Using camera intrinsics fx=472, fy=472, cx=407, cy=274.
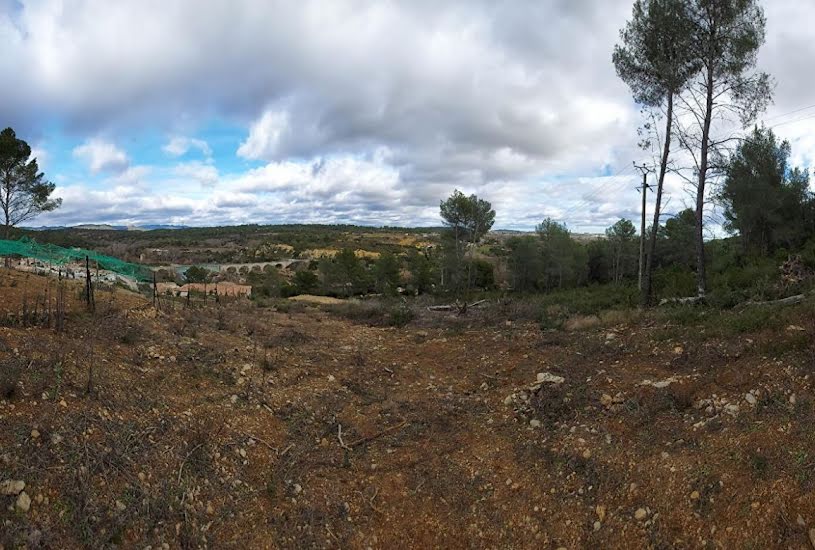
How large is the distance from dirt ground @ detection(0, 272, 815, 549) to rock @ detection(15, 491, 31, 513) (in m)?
0.04

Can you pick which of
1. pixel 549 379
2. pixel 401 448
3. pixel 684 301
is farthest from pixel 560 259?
pixel 401 448

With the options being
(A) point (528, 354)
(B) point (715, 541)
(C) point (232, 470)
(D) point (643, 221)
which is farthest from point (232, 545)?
(D) point (643, 221)

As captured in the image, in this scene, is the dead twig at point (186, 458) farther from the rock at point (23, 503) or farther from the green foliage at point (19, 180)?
the green foliage at point (19, 180)

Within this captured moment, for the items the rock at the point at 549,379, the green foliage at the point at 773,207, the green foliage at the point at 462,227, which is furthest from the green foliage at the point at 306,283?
the rock at the point at 549,379

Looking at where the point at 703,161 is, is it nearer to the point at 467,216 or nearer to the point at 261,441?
the point at 261,441

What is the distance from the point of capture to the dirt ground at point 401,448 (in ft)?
12.4

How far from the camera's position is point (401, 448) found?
5746mm

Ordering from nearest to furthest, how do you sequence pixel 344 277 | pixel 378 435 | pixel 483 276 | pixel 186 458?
pixel 186 458 → pixel 378 435 → pixel 344 277 → pixel 483 276

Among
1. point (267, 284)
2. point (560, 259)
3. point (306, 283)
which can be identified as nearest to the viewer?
point (560, 259)

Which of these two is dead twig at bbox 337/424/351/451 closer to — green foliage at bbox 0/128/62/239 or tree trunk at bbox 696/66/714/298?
tree trunk at bbox 696/66/714/298

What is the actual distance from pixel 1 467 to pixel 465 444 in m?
4.44

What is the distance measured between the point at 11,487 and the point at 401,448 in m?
3.68

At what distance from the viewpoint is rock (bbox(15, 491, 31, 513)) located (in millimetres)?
3491

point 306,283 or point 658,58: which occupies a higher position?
point 658,58
